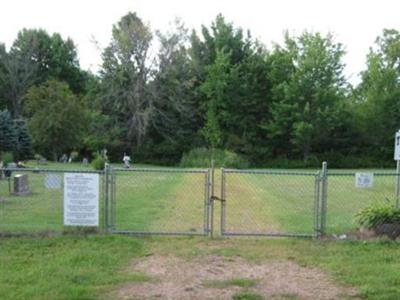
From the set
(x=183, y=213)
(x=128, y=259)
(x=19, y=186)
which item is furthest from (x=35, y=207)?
(x=128, y=259)

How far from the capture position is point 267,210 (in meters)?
14.7

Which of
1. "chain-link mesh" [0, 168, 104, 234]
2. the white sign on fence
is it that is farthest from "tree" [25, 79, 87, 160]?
the white sign on fence

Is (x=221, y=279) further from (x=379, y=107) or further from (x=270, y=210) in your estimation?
(x=379, y=107)

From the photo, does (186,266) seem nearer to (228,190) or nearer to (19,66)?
(228,190)

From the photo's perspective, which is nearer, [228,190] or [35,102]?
[228,190]

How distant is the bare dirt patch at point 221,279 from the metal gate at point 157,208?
2.11 meters

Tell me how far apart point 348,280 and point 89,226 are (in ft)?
16.1

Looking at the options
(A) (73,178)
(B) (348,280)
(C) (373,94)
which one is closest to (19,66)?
(C) (373,94)

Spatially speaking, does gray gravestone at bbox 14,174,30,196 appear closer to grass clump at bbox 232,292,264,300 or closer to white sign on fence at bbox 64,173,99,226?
white sign on fence at bbox 64,173,99,226

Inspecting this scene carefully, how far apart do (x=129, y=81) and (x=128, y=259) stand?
44.4 meters

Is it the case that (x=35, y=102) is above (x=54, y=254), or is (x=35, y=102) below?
above

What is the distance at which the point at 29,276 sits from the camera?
6996mm

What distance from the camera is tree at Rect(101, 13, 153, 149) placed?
166 ft

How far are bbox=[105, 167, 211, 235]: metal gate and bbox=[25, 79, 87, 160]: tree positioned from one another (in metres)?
19.8
